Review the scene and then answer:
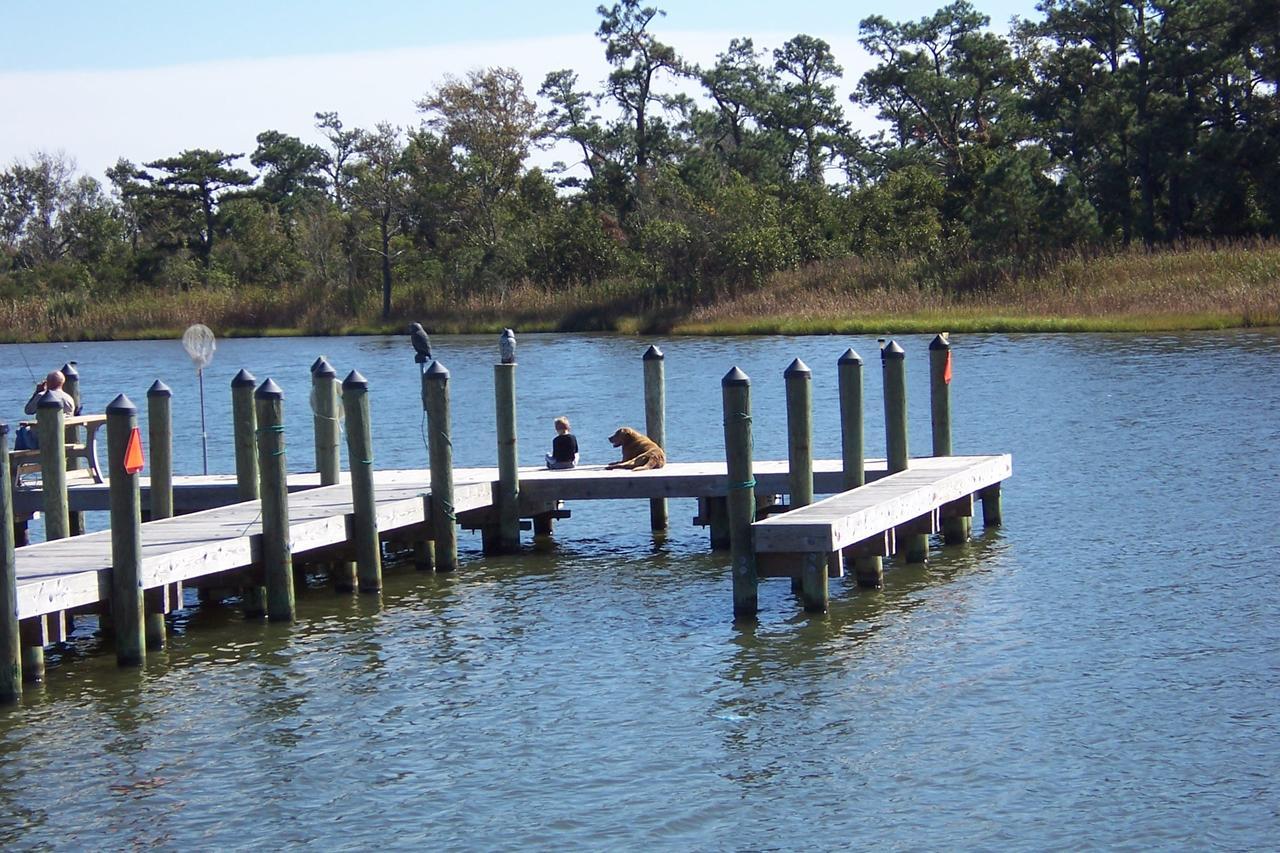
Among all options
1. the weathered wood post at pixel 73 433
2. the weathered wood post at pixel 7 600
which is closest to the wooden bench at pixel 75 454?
the weathered wood post at pixel 73 433

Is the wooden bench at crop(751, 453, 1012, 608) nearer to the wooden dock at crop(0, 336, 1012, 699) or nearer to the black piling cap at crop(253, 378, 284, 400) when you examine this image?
the wooden dock at crop(0, 336, 1012, 699)

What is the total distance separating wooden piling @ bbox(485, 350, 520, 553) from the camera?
19156 millimetres

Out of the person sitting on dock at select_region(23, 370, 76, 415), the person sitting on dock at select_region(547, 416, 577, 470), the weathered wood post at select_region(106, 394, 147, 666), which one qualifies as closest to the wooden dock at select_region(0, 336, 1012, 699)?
the weathered wood post at select_region(106, 394, 147, 666)

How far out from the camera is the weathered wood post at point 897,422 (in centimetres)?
1884

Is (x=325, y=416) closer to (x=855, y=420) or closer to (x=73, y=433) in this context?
(x=73, y=433)

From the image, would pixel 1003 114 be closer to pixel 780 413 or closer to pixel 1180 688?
pixel 780 413

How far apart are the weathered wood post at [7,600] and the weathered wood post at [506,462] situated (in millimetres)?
6324

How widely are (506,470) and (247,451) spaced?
2.70 m

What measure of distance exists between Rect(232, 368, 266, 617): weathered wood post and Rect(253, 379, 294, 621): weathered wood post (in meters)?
0.51

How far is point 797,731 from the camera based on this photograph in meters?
13.1

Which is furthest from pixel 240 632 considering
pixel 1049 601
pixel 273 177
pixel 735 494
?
pixel 273 177

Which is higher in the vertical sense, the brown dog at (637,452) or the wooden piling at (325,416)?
the wooden piling at (325,416)

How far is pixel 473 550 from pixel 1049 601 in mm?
6632

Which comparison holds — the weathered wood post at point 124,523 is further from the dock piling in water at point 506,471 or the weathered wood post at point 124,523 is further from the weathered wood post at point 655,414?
the weathered wood post at point 655,414
